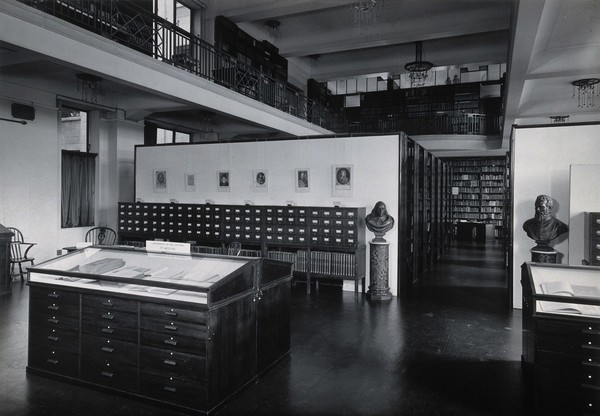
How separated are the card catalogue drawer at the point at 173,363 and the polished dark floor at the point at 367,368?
0.27 meters

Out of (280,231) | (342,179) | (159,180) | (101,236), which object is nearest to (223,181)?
(159,180)

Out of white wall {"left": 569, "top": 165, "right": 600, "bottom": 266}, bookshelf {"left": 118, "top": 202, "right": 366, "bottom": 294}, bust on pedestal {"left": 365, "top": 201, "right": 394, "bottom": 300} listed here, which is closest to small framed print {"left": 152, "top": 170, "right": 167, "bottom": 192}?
bookshelf {"left": 118, "top": 202, "right": 366, "bottom": 294}

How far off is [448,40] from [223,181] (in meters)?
9.26

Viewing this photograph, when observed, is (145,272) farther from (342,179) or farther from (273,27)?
(273,27)

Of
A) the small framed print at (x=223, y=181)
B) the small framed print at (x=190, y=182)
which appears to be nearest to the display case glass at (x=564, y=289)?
the small framed print at (x=223, y=181)

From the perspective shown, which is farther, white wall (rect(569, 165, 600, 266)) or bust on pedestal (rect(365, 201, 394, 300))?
bust on pedestal (rect(365, 201, 394, 300))

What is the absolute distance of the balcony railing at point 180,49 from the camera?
6.99 meters

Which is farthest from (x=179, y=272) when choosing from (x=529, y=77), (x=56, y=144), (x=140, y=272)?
(x=529, y=77)

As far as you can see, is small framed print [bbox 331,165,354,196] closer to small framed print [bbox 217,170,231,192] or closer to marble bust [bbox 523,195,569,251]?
small framed print [bbox 217,170,231,192]

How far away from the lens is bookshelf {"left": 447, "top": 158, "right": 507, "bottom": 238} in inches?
652

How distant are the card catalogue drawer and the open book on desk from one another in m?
2.34

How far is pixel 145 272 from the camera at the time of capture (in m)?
3.62

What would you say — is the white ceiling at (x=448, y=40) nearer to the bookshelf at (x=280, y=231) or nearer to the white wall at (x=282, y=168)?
the white wall at (x=282, y=168)

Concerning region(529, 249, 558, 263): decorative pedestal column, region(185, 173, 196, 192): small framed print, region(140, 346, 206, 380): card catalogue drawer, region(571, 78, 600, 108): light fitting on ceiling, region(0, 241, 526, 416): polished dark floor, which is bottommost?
region(0, 241, 526, 416): polished dark floor
